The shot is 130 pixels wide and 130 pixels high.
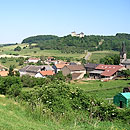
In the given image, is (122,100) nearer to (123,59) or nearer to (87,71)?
(87,71)

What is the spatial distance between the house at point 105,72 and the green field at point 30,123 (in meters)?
39.0

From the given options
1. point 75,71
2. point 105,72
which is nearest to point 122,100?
point 105,72

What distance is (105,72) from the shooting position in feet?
165

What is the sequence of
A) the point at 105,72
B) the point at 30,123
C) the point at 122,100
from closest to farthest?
the point at 30,123 → the point at 122,100 → the point at 105,72

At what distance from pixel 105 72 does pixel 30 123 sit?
141 ft

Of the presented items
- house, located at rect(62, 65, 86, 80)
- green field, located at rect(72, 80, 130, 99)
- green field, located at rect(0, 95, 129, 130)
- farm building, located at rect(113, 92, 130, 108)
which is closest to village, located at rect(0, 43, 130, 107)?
house, located at rect(62, 65, 86, 80)

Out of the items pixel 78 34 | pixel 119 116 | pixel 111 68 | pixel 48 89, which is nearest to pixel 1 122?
pixel 48 89

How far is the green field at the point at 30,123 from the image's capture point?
313 inches

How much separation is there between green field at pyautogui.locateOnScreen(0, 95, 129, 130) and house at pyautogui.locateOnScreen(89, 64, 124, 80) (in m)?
39.0

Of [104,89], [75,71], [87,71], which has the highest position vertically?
[75,71]

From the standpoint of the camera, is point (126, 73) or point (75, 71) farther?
point (75, 71)

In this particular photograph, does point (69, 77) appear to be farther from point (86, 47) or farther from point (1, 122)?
point (86, 47)

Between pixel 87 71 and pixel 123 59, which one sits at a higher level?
pixel 123 59

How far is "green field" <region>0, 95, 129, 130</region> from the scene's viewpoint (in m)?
7.95
